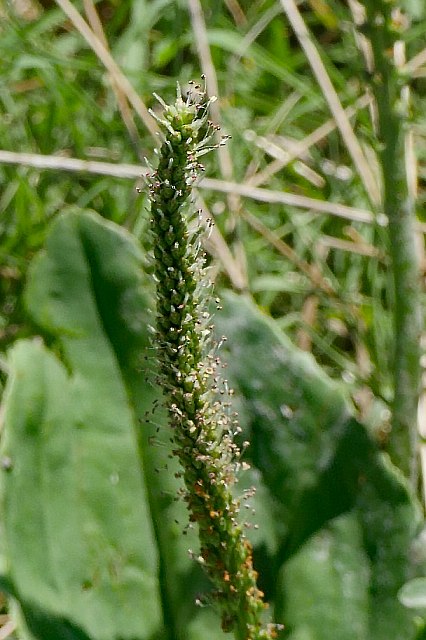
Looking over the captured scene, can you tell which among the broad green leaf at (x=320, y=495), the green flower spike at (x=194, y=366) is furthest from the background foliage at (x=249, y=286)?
the green flower spike at (x=194, y=366)

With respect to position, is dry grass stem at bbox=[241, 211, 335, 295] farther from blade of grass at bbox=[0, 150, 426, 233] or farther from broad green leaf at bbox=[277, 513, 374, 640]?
broad green leaf at bbox=[277, 513, 374, 640]

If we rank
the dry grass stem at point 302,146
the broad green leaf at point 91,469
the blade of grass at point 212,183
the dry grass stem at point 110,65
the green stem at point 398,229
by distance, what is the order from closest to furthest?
1. the broad green leaf at point 91,469
2. the green stem at point 398,229
3. the blade of grass at point 212,183
4. the dry grass stem at point 110,65
5. the dry grass stem at point 302,146

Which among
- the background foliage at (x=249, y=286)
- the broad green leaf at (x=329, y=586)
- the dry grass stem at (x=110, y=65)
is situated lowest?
the broad green leaf at (x=329, y=586)

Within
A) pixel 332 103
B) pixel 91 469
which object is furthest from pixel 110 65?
pixel 91 469

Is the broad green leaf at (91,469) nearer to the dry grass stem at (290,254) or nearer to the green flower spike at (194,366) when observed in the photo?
the green flower spike at (194,366)

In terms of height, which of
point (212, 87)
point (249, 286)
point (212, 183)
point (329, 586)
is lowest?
point (329, 586)

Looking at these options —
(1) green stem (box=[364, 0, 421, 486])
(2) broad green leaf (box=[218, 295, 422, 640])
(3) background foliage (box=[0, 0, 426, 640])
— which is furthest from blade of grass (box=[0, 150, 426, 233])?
(2) broad green leaf (box=[218, 295, 422, 640])

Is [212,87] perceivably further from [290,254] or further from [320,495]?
[320,495]
